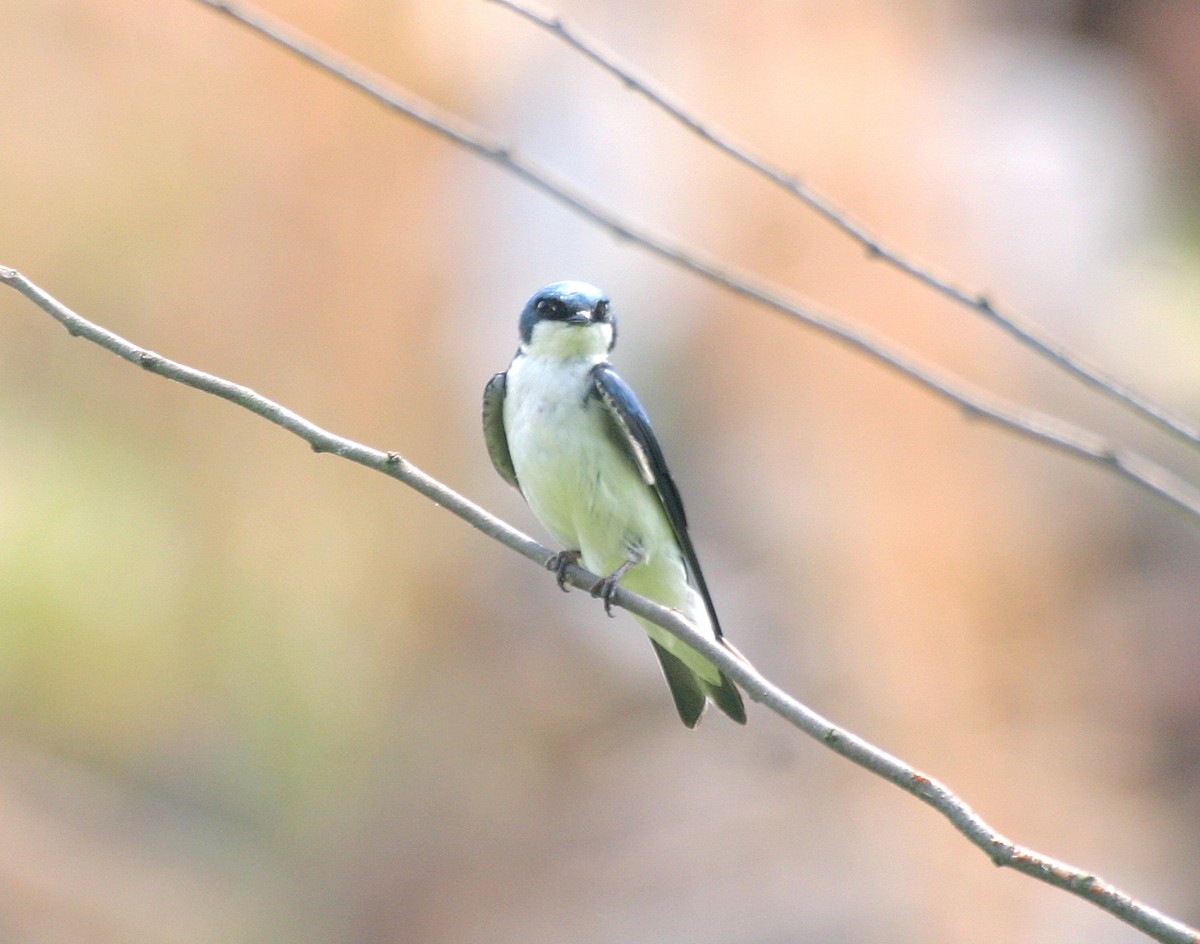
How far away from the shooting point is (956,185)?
6027 mm

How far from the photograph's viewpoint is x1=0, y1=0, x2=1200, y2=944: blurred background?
4977 mm

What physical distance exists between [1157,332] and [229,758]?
4383 mm

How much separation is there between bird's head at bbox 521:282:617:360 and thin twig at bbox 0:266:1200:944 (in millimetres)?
823

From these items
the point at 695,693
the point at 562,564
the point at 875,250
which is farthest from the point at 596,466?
the point at 875,250

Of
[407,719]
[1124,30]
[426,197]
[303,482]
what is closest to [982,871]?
[407,719]

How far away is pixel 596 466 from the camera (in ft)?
8.14

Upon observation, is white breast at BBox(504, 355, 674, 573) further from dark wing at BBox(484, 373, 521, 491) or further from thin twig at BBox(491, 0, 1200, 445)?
thin twig at BBox(491, 0, 1200, 445)

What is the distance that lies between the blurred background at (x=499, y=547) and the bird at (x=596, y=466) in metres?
2.62

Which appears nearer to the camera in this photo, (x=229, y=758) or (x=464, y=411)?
(x=229, y=758)

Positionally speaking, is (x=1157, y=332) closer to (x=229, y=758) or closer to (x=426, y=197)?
(x=426, y=197)

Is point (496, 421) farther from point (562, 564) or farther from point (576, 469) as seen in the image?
point (562, 564)

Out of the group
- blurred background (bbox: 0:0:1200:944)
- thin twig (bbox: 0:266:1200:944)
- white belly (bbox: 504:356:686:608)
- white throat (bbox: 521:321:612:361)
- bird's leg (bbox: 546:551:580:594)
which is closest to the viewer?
thin twig (bbox: 0:266:1200:944)

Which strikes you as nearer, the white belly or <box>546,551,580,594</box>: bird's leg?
<box>546,551,580,594</box>: bird's leg

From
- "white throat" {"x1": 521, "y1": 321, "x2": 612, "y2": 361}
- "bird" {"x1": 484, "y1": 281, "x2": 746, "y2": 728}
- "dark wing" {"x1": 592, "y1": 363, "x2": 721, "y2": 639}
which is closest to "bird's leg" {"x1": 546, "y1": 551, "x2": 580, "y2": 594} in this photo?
"bird" {"x1": 484, "y1": 281, "x2": 746, "y2": 728}
